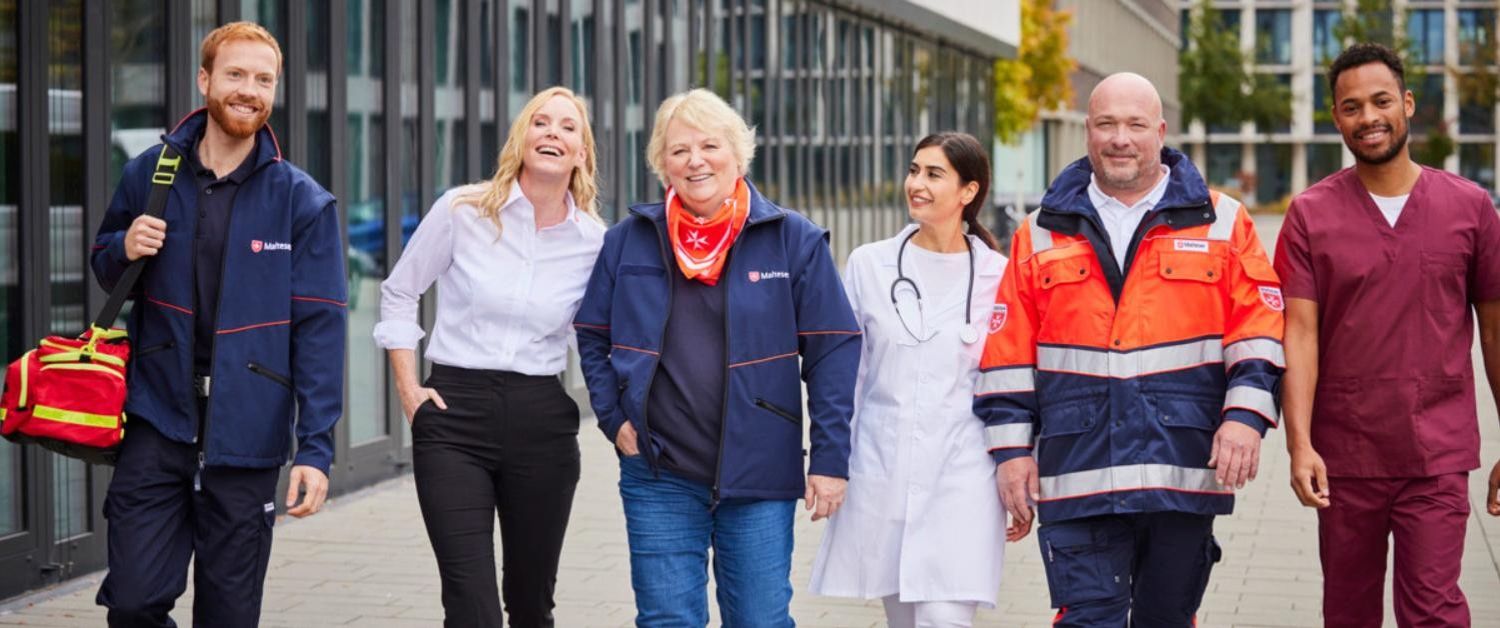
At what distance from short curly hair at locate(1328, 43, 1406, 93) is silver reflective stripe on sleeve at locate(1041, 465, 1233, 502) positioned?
1103 mm

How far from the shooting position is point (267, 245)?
5.04 metres

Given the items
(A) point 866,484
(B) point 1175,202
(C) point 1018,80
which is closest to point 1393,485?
(B) point 1175,202

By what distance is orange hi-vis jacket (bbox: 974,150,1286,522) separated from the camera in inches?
200

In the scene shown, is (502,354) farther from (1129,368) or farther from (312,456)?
(1129,368)

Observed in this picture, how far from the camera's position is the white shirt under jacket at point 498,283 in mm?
5516

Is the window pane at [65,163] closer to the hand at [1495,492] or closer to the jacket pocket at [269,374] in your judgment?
the jacket pocket at [269,374]

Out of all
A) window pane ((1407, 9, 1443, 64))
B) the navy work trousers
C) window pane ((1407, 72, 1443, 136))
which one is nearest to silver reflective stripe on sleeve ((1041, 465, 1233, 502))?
the navy work trousers

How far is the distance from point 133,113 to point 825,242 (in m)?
4.65

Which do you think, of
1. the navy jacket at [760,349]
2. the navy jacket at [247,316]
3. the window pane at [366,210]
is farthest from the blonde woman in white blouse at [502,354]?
the window pane at [366,210]

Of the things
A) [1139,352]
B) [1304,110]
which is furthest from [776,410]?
[1304,110]

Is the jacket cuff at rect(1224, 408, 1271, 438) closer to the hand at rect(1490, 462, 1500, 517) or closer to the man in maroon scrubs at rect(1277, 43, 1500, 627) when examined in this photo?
the man in maroon scrubs at rect(1277, 43, 1500, 627)

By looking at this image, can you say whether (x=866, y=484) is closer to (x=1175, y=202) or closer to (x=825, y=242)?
(x=825, y=242)

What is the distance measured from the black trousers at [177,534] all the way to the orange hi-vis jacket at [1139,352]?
5.96ft

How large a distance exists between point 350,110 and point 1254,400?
724cm
